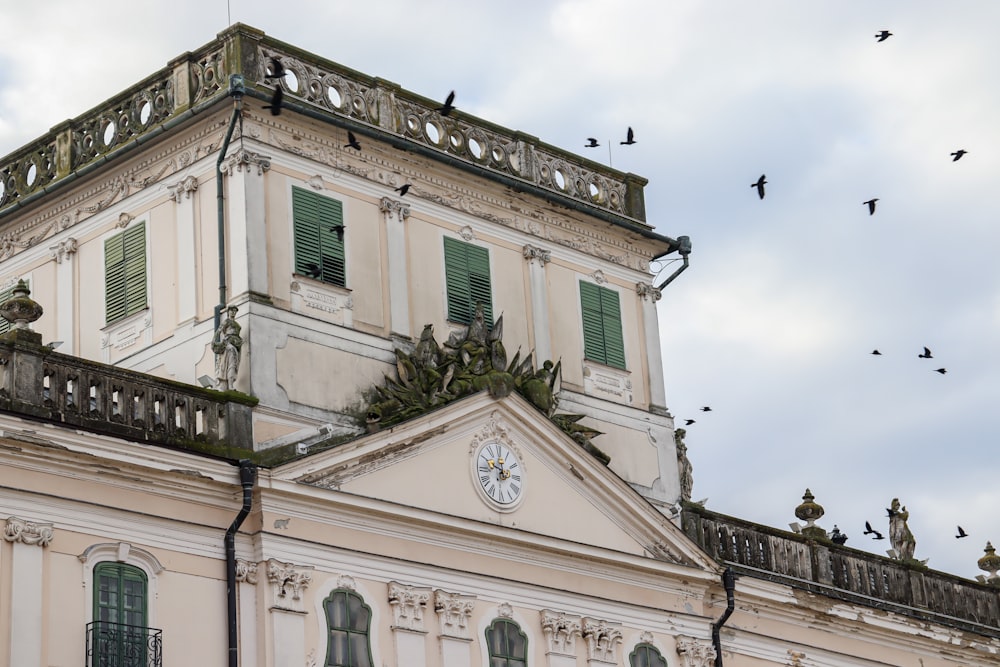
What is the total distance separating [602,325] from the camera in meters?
36.2

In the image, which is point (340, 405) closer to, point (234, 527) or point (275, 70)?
point (234, 527)

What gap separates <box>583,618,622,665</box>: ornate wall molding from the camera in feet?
107

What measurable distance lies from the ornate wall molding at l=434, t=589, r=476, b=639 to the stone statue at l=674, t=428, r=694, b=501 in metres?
6.49

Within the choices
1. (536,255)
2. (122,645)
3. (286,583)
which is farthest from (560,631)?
(122,645)

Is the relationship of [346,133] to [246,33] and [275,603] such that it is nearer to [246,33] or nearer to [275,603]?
[246,33]

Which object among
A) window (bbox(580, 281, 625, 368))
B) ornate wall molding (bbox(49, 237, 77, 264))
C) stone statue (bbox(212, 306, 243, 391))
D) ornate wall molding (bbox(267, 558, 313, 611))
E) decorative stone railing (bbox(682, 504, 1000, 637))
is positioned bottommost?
ornate wall molding (bbox(267, 558, 313, 611))

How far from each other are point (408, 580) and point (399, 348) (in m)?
4.02

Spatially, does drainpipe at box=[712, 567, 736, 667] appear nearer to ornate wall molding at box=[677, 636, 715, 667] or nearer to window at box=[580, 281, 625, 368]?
ornate wall molding at box=[677, 636, 715, 667]

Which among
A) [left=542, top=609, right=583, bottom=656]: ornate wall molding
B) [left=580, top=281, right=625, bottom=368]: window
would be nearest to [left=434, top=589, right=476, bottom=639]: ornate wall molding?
[left=542, top=609, right=583, bottom=656]: ornate wall molding

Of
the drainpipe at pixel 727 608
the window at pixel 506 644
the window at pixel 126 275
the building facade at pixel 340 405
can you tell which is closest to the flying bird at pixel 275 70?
the building facade at pixel 340 405

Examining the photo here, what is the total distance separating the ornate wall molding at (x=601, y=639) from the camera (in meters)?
32.5

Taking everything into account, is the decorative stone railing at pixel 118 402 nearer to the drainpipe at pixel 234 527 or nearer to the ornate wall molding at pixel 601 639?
the drainpipe at pixel 234 527

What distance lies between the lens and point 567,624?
32.2 meters

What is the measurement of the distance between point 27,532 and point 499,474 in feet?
27.3
